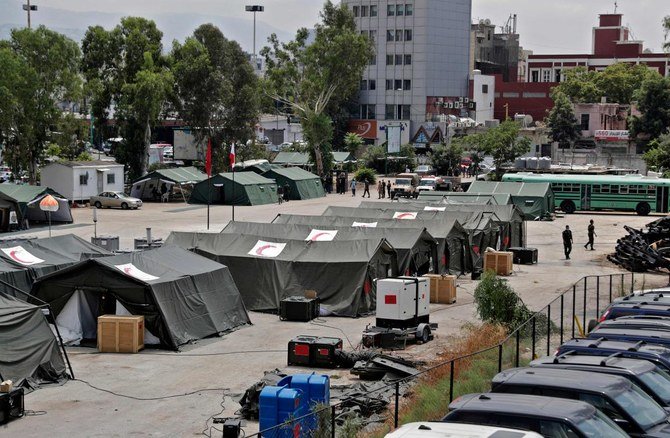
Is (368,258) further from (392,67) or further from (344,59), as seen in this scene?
(392,67)

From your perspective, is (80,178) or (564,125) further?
(564,125)

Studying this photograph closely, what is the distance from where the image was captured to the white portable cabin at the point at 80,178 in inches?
2430

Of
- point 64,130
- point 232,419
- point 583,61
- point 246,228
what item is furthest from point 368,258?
point 583,61

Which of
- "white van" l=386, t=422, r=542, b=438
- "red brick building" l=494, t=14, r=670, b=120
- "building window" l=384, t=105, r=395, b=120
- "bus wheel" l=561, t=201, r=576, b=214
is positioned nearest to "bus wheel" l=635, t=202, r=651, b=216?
"bus wheel" l=561, t=201, r=576, b=214

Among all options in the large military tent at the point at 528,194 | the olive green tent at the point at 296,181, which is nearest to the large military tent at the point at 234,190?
the olive green tent at the point at 296,181

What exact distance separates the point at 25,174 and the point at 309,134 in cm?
2479

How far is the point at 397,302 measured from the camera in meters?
24.3

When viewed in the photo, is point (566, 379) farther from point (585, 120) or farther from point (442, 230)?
point (585, 120)

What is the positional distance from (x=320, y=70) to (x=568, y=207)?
28873mm

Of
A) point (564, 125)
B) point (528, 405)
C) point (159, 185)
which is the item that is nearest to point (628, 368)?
point (528, 405)

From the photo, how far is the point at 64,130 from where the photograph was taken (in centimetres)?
6738

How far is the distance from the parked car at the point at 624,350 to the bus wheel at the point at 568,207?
49299 millimetres

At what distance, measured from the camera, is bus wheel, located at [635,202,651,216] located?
61.8 m

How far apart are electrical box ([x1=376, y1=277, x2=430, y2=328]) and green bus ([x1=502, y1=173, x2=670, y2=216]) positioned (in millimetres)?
40181
